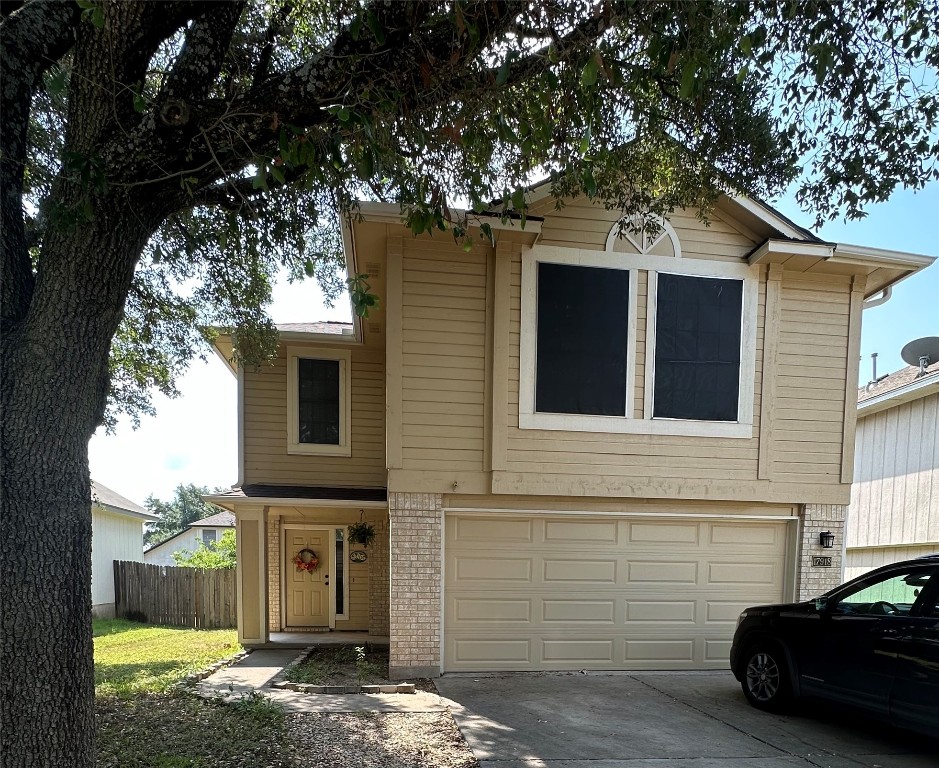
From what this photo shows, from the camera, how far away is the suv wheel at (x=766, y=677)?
5.25 meters

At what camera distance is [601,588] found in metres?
6.93

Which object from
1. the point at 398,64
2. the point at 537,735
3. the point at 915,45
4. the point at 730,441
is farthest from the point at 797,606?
the point at 398,64

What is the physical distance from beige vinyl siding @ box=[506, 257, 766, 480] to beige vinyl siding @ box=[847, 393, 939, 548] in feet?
20.6

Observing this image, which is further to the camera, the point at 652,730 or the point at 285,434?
the point at 285,434

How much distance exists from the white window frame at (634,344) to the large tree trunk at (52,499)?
4468 millimetres

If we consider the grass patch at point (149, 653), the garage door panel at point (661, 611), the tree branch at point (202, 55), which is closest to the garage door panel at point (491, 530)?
the garage door panel at point (661, 611)

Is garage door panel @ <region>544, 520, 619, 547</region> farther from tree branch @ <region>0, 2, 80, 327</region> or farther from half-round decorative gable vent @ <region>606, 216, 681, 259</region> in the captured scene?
tree branch @ <region>0, 2, 80, 327</region>

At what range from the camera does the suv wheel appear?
5.25 meters

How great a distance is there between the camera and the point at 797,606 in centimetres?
535

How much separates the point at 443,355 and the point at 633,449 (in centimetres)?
272

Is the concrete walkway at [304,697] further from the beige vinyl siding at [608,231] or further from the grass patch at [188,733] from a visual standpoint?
the beige vinyl siding at [608,231]

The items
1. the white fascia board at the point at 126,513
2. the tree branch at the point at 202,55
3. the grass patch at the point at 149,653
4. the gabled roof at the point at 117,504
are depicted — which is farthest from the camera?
the gabled roof at the point at 117,504

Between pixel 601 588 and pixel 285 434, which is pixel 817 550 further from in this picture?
pixel 285 434

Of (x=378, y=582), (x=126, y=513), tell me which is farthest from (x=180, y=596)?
(x=378, y=582)
